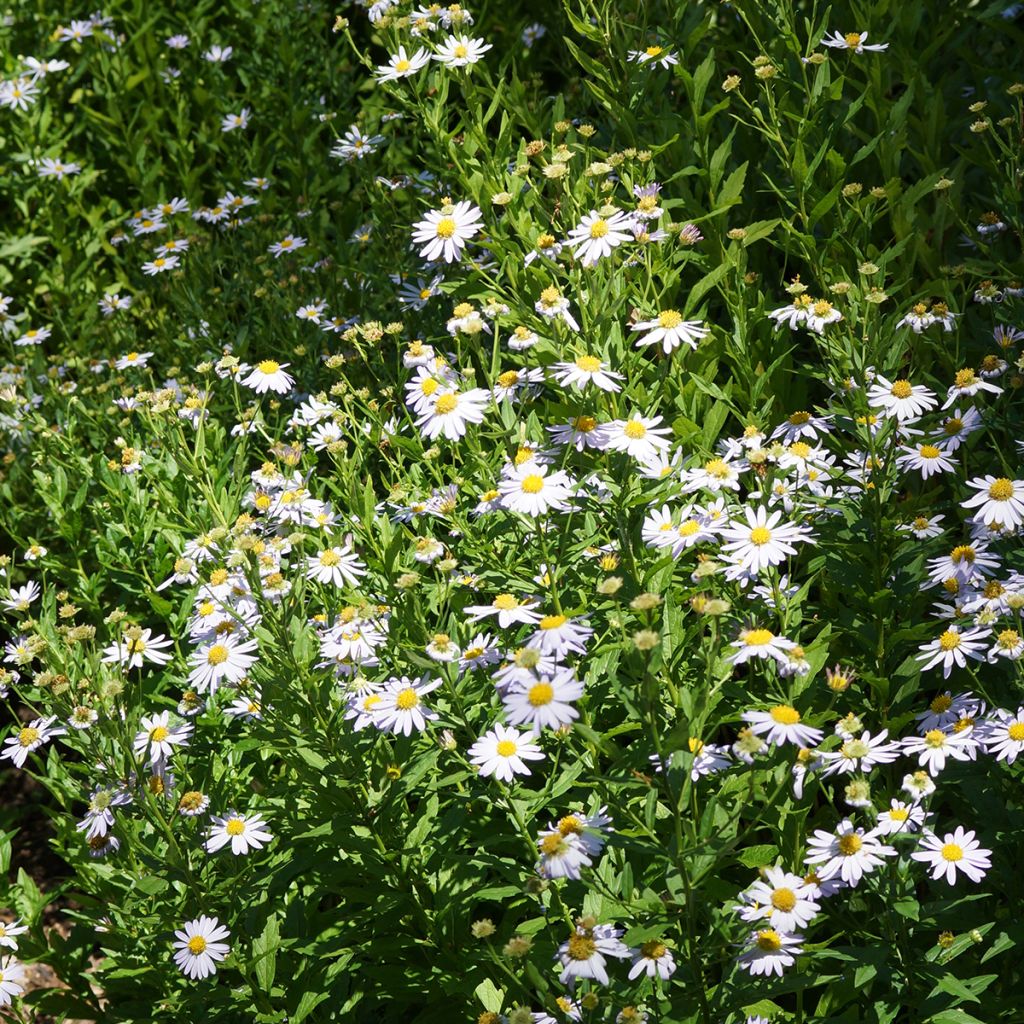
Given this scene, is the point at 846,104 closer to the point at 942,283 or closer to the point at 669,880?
the point at 942,283

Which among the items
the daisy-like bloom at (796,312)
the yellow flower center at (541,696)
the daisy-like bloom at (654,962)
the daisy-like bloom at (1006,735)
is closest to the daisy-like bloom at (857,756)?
the daisy-like bloom at (1006,735)

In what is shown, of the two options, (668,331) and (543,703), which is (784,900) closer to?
(543,703)

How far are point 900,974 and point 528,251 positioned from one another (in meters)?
1.97

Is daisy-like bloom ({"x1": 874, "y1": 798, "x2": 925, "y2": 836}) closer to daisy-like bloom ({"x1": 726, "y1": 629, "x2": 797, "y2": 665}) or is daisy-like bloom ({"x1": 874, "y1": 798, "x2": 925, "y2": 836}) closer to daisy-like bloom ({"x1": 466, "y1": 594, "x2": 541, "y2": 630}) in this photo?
daisy-like bloom ({"x1": 726, "y1": 629, "x2": 797, "y2": 665})

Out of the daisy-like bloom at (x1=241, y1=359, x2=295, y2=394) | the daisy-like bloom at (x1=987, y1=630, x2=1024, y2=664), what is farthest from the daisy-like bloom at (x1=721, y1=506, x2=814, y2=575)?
the daisy-like bloom at (x1=241, y1=359, x2=295, y2=394)

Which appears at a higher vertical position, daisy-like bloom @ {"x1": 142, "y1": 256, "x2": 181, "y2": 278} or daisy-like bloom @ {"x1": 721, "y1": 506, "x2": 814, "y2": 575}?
daisy-like bloom @ {"x1": 721, "y1": 506, "x2": 814, "y2": 575}

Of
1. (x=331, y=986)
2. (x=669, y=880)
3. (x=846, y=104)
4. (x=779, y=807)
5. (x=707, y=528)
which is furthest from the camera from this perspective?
(x=846, y=104)

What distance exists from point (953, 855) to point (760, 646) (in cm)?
55

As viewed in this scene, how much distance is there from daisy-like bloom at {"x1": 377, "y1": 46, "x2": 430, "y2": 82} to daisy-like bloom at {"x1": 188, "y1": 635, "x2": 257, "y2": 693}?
168 cm

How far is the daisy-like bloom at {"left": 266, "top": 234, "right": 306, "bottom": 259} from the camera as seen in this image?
14.9 ft

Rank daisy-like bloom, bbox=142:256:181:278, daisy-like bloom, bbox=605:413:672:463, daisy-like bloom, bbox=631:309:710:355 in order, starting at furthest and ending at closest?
1. daisy-like bloom, bbox=142:256:181:278
2. daisy-like bloom, bbox=631:309:710:355
3. daisy-like bloom, bbox=605:413:672:463

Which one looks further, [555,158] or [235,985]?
[235,985]

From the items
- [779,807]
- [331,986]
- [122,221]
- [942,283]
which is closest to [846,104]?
[942,283]

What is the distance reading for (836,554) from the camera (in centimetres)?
262
